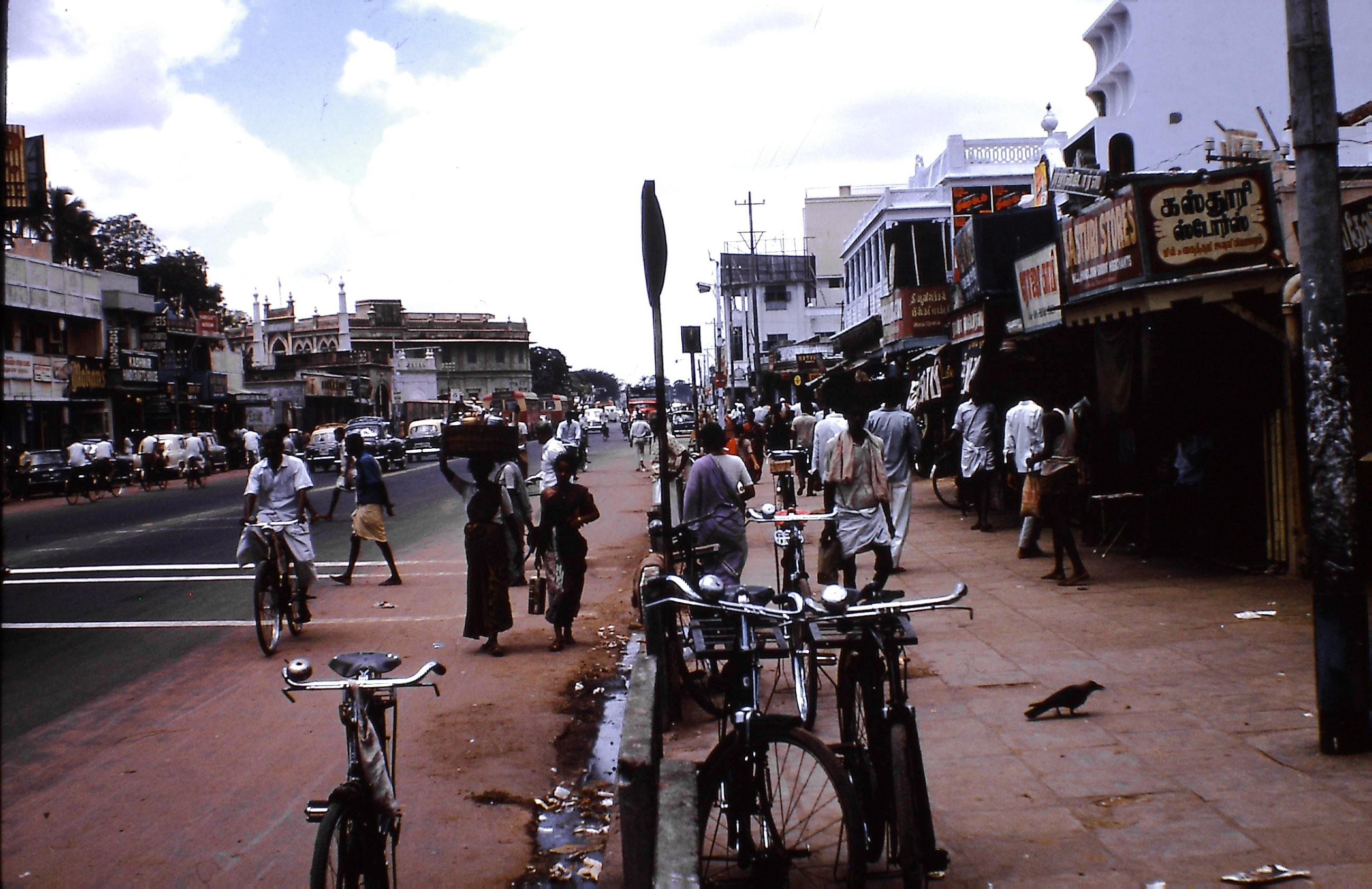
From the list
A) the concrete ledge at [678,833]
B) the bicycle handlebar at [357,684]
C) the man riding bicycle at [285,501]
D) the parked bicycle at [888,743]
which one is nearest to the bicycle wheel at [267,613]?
the man riding bicycle at [285,501]

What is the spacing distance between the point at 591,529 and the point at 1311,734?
1489 cm

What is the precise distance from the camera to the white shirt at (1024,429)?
12.9m

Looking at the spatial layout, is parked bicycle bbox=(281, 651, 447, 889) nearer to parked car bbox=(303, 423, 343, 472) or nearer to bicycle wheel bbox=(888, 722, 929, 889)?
bicycle wheel bbox=(888, 722, 929, 889)

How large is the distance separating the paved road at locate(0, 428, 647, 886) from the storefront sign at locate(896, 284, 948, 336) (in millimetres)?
10643

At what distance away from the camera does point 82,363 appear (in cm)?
4609

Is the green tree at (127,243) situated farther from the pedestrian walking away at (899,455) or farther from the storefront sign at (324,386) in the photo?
the pedestrian walking away at (899,455)

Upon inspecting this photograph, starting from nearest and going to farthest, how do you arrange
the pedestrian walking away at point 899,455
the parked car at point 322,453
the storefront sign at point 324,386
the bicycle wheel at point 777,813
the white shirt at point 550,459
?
the bicycle wheel at point 777,813 < the white shirt at point 550,459 < the pedestrian walking away at point 899,455 < the parked car at point 322,453 < the storefront sign at point 324,386

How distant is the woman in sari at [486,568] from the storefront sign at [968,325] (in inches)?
336

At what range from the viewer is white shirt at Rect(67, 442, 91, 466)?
102 ft

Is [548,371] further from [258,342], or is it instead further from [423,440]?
[423,440]

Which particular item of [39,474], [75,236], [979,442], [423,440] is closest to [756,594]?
[979,442]

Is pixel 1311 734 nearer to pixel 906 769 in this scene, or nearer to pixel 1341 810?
pixel 1341 810

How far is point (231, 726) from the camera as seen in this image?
24.2ft

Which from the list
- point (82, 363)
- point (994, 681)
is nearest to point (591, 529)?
point (994, 681)
